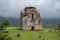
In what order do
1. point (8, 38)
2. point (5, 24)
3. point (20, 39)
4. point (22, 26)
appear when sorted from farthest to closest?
point (5, 24) < point (22, 26) < point (20, 39) < point (8, 38)

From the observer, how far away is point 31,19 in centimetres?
7481

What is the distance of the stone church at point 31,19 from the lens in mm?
73688

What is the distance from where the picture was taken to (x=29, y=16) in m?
75.1

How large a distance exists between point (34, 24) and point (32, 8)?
587 cm

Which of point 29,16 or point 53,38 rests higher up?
point 29,16

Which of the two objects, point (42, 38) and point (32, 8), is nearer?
point (42, 38)

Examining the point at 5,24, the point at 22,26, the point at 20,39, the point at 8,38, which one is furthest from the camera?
the point at 5,24

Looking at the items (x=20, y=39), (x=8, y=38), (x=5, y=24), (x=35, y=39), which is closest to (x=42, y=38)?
(x=35, y=39)

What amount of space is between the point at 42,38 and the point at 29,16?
63.5ft

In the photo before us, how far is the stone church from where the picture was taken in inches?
2901

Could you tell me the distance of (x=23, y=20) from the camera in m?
74.4

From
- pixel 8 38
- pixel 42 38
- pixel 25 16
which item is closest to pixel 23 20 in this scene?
pixel 25 16

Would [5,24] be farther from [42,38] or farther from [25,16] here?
[42,38]

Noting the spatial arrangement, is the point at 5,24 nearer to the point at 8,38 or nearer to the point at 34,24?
the point at 34,24
